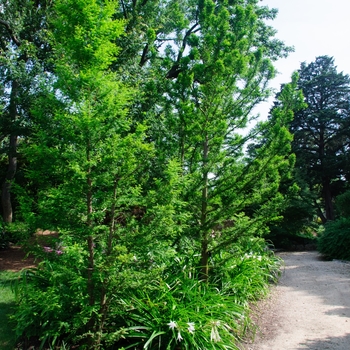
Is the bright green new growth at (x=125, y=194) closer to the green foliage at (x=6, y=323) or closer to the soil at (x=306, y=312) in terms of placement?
the green foliage at (x=6, y=323)

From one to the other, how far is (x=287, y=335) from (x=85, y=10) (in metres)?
4.14

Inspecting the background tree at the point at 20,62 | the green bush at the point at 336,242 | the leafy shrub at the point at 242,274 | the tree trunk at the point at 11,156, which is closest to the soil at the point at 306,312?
the leafy shrub at the point at 242,274

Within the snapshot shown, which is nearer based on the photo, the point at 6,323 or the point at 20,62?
the point at 6,323

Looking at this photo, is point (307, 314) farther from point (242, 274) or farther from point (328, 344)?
point (242, 274)

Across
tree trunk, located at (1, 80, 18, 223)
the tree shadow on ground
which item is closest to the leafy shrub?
the tree shadow on ground

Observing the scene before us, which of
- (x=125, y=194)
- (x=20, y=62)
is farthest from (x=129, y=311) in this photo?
(x=20, y=62)

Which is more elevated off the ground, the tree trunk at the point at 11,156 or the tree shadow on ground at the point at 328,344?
the tree trunk at the point at 11,156

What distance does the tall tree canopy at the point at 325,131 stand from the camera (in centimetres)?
1841

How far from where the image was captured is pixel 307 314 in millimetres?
4398

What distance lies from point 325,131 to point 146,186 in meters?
18.4

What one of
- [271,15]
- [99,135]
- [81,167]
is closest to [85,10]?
[99,135]

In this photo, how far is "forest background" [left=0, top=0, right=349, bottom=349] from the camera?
9.68ft

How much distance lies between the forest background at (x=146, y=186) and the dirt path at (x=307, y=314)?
326 millimetres

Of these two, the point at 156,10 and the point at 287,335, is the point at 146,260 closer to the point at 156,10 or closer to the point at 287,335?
the point at 287,335
